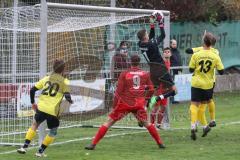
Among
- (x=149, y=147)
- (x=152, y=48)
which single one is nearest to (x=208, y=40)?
(x=152, y=48)

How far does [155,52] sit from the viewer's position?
15938 mm

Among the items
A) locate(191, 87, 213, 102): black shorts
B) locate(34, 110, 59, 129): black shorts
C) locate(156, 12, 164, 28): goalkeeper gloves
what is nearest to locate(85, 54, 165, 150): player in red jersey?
locate(34, 110, 59, 129): black shorts

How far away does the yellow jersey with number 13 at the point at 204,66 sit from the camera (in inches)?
594

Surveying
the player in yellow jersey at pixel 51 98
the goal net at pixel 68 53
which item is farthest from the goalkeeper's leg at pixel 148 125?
the goal net at pixel 68 53

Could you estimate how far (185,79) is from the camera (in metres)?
23.8

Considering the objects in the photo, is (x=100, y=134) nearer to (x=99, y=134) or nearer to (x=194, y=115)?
(x=99, y=134)

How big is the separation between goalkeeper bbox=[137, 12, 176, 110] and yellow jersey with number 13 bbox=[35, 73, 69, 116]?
111 inches

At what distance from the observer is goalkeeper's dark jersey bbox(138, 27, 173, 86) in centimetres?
1584

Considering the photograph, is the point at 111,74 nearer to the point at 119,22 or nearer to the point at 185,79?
the point at 119,22

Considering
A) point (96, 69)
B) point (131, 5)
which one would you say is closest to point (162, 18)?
point (96, 69)

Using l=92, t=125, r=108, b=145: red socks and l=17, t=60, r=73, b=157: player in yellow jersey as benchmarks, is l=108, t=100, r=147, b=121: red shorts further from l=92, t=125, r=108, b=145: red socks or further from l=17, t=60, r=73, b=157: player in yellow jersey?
l=17, t=60, r=73, b=157: player in yellow jersey

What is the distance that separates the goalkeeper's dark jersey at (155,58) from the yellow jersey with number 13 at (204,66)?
106 cm

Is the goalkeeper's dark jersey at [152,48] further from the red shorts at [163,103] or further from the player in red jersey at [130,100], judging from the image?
the player in red jersey at [130,100]

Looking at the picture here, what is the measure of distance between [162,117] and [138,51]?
1589 millimetres
